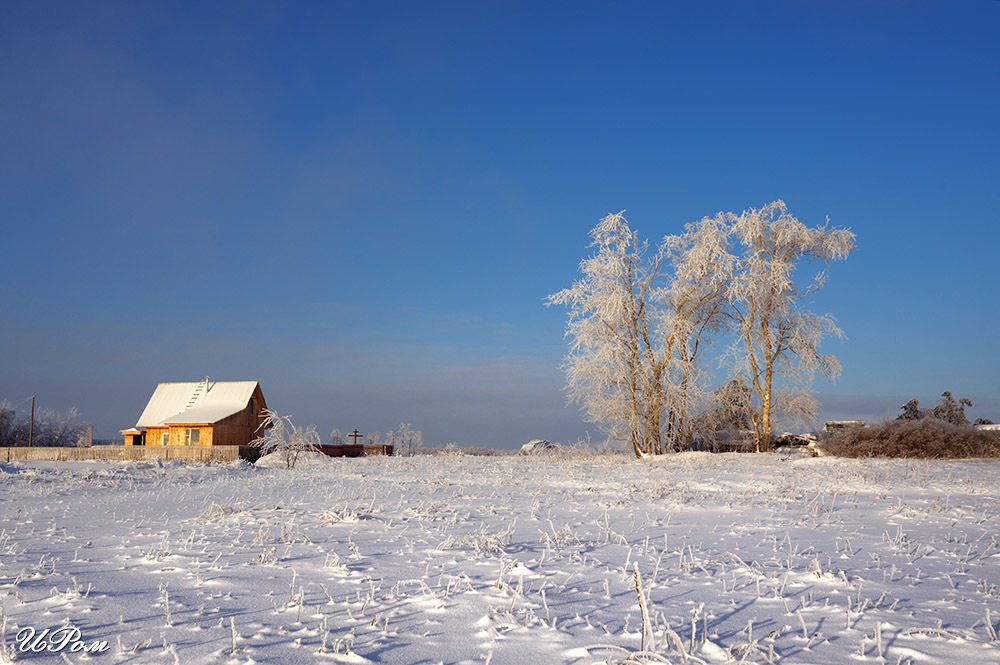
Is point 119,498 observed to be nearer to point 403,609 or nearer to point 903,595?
point 403,609

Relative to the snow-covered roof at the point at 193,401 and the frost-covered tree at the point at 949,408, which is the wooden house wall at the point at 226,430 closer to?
the snow-covered roof at the point at 193,401

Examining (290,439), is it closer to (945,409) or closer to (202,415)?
(202,415)

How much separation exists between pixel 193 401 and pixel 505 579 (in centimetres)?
4811

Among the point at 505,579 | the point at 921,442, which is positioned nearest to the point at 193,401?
the point at 921,442

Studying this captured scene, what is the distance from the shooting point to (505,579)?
4.94m

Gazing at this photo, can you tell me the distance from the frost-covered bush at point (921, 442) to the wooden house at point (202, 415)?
36508mm

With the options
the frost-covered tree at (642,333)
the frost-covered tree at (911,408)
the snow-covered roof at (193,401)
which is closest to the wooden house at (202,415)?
the snow-covered roof at (193,401)

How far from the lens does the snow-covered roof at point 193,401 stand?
45281 millimetres

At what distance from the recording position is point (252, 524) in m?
7.47

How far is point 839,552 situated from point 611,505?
142 inches

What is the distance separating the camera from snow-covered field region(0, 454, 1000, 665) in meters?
3.48

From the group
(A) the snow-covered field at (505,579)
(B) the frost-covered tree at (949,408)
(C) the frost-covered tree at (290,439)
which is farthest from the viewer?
(B) the frost-covered tree at (949,408)

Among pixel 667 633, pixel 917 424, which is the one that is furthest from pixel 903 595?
pixel 917 424

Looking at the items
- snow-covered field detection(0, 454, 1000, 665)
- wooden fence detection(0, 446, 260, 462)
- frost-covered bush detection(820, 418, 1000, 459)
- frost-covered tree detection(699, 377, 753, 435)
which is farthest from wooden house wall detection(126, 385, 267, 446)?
snow-covered field detection(0, 454, 1000, 665)
